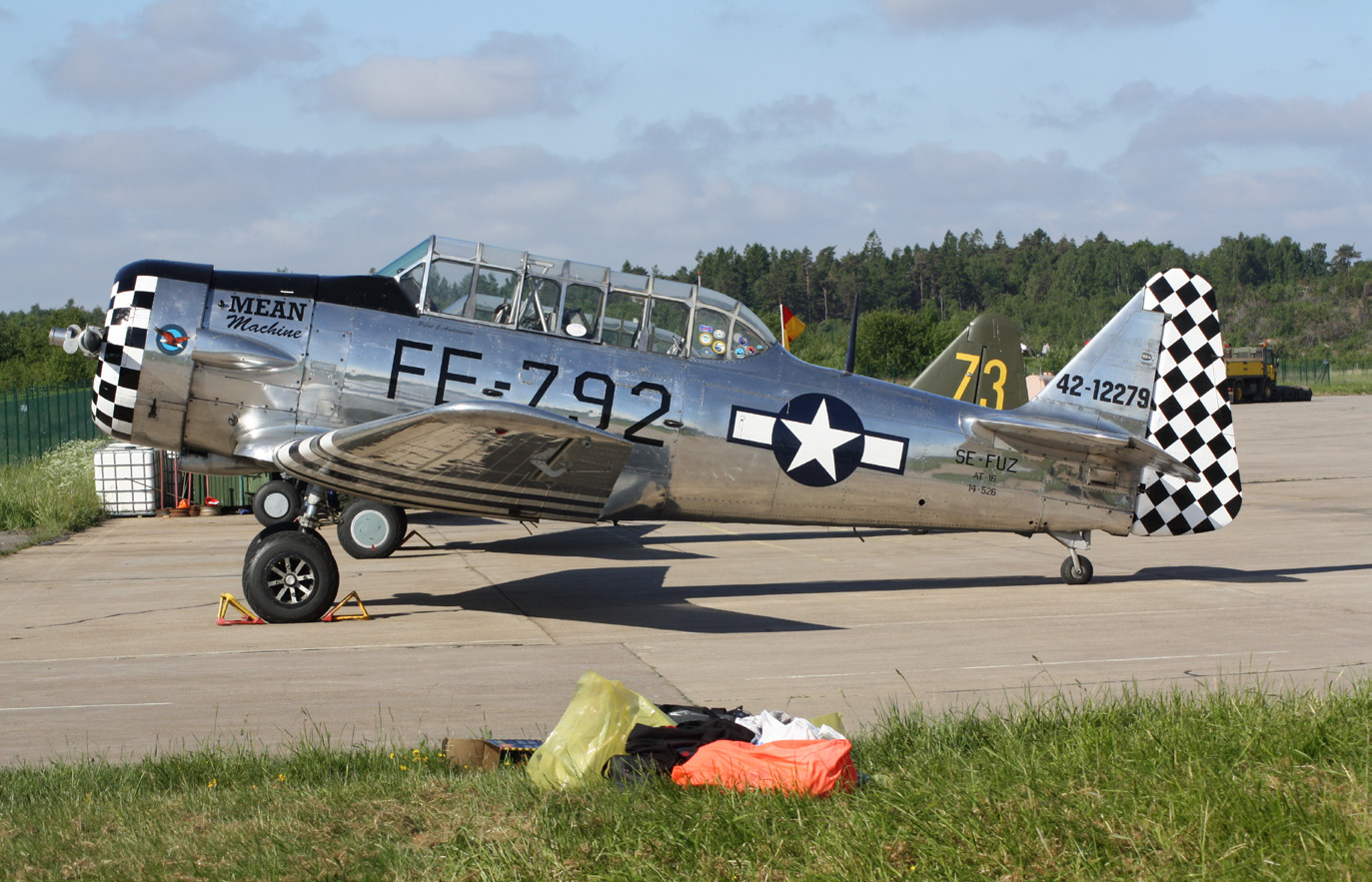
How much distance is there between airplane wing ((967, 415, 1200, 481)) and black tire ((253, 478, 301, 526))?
8714mm

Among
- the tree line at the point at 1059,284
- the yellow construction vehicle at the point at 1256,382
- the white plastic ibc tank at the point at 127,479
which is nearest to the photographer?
the white plastic ibc tank at the point at 127,479

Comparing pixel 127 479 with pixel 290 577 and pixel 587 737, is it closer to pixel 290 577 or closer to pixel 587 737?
pixel 290 577

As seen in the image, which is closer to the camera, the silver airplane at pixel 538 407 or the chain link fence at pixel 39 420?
the silver airplane at pixel 538 407

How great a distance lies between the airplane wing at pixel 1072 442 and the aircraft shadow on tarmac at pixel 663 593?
1455mm

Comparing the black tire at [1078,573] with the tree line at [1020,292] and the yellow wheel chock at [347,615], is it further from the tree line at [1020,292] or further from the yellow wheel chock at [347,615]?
→ the tree line at [1020,292]

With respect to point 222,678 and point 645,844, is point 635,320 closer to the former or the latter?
point 222,678

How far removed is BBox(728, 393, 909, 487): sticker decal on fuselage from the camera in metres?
9.80

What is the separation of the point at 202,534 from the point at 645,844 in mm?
13650

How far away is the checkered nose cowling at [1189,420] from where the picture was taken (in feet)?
35.7

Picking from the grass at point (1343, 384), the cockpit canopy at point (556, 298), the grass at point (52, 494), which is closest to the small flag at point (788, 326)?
the cockpit canopy at point (556, 298)

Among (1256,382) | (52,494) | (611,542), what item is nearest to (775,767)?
(611,542)

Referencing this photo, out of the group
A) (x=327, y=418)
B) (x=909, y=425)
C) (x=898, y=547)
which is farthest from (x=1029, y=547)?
(x=327, y=418)

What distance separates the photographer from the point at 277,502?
14164mm

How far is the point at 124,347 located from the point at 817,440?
5.99 m
